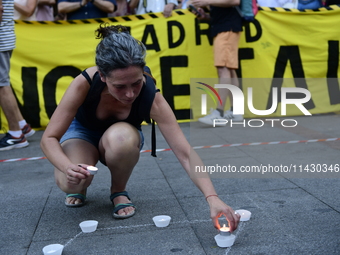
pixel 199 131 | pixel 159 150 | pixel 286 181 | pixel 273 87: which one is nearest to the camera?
pixel 286 181

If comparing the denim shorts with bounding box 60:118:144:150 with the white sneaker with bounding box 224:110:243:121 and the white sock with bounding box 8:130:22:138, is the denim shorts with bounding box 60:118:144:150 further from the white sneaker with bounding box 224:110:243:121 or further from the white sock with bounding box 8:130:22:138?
the white sneaker with bounding box 224:110:243:121

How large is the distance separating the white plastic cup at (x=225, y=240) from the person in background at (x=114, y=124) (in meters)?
0.11

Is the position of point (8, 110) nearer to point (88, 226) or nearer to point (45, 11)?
point (45, 11)

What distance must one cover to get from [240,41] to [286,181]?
3461 mm

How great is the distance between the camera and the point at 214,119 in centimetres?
601

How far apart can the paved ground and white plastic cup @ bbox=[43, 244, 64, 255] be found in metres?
0.07

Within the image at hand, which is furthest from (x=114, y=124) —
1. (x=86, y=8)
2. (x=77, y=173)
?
(x=86, y=8)

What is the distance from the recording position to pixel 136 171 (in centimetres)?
403

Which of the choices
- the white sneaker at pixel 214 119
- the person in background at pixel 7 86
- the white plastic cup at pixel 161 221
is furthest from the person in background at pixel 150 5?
the white plastic cup at pixel 161 221

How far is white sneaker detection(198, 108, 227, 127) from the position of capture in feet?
19.9

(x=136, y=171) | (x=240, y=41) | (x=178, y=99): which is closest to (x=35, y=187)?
(x=136, y=171)

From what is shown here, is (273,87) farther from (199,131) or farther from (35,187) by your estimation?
(35,187)

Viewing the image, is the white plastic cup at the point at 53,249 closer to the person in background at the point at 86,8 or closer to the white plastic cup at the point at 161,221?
the white plastic cup at the point at 161,221

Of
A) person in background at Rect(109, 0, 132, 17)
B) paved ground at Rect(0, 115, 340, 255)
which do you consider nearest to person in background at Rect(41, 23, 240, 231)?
paved ground at Rect(0, 115, 340, 255)
